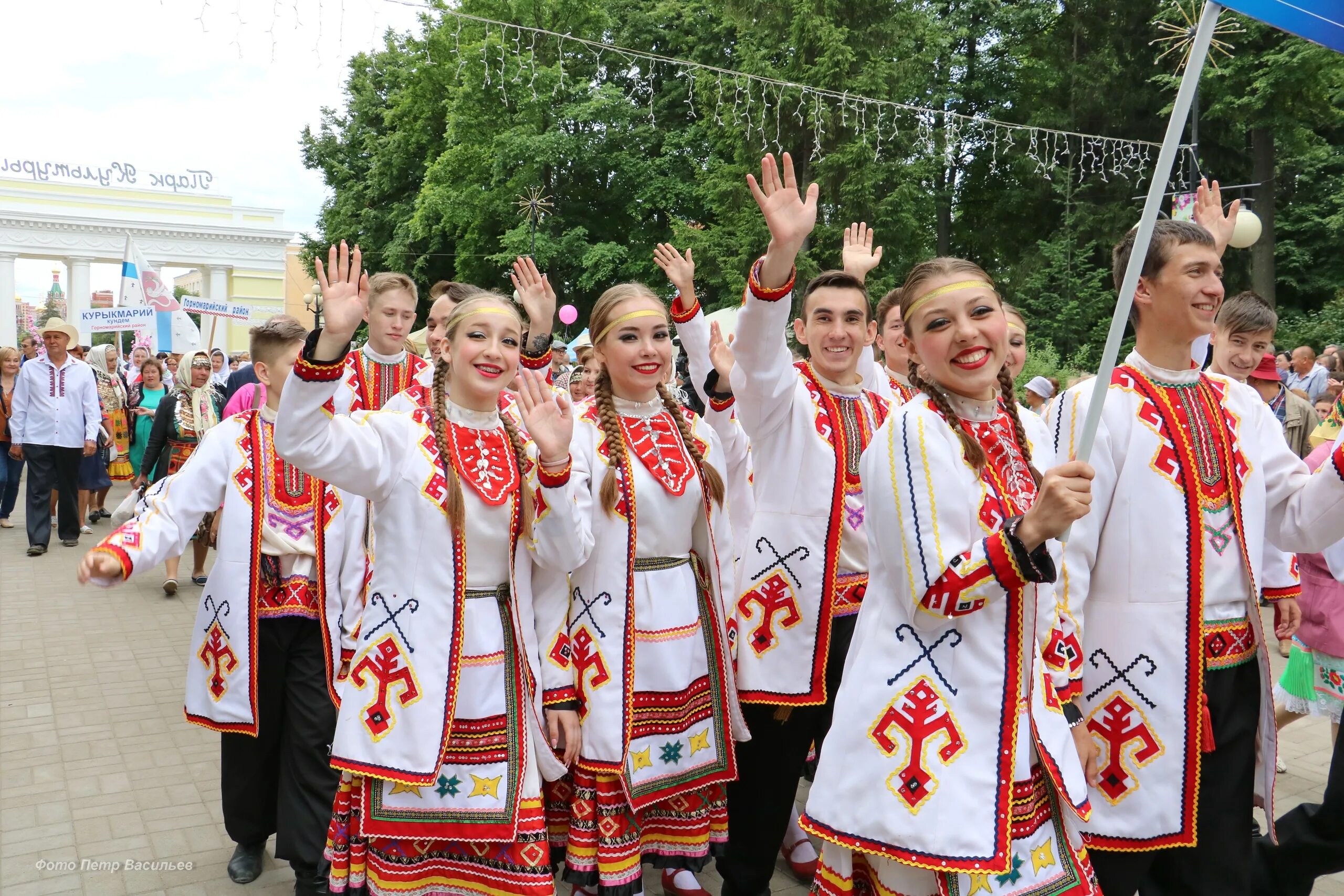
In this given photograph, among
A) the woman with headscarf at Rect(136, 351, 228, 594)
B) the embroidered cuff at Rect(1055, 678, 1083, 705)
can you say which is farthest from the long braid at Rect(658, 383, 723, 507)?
the woman with headscarf at Rect(136, 351, 228, 594)

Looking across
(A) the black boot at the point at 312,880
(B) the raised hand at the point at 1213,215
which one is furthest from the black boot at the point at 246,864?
(B) the raised hand at the point at 1213,215

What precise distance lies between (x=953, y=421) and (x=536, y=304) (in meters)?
2.12

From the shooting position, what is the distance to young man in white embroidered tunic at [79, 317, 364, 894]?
3912 mm

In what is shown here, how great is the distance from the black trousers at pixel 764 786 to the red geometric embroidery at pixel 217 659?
6.16 feet

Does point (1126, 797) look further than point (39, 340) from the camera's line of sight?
No

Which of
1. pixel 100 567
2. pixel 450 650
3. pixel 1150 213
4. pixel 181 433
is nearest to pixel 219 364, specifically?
pixel 181 433

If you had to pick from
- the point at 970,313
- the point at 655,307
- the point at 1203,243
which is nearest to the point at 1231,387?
the point at 1203,243

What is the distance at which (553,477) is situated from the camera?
3.10 m

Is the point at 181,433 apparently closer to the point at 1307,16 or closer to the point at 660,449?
the point at 660,449

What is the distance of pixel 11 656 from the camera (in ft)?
23.9

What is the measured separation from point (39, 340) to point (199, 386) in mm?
4666

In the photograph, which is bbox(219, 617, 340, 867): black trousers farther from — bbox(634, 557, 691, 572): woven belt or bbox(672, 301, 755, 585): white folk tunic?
bbox(672, 301, 755, 585): white folk tunic

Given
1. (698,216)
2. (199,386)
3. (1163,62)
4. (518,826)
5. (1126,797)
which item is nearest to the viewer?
(1126,797)

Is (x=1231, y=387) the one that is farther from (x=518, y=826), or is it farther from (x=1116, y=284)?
(x=518, y=826)
